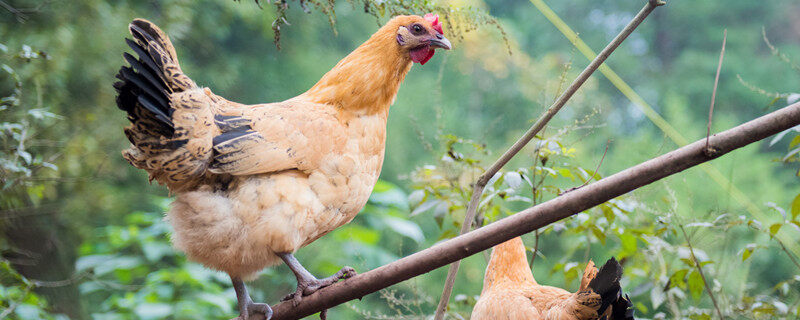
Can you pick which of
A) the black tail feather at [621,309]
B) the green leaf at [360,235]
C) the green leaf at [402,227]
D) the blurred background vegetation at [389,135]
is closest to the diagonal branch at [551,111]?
the black tail feather at [621,309]

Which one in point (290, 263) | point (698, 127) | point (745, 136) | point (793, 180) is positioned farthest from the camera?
point (698, 127)

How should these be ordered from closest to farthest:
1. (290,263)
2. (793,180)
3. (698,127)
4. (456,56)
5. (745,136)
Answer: (745,136)
(290,263)
(793,180)
(698,127)
(456,56)

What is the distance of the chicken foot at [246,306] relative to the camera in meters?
1.27

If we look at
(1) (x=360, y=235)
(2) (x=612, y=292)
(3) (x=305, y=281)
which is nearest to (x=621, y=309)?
(2) (x=612, y=292)

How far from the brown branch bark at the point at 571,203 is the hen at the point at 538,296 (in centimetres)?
43

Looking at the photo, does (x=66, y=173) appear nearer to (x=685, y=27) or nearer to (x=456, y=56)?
(x=456, y=56)

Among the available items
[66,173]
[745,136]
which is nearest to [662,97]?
[745,136]

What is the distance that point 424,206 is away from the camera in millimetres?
1644

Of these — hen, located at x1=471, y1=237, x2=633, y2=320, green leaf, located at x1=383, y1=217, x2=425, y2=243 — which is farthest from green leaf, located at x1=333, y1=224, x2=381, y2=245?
hen, located at x1=471, y1=237, x2=633, y2=320

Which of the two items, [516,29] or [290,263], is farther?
[516,29]

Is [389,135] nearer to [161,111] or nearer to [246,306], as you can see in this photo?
[246,306]

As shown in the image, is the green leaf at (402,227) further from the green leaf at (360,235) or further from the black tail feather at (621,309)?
the black tail feather at (621,309)

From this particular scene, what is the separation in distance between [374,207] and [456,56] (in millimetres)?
809

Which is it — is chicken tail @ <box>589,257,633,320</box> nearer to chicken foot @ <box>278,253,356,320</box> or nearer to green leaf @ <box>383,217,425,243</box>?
chicken foot @ <box>278,253,356,320</box>
